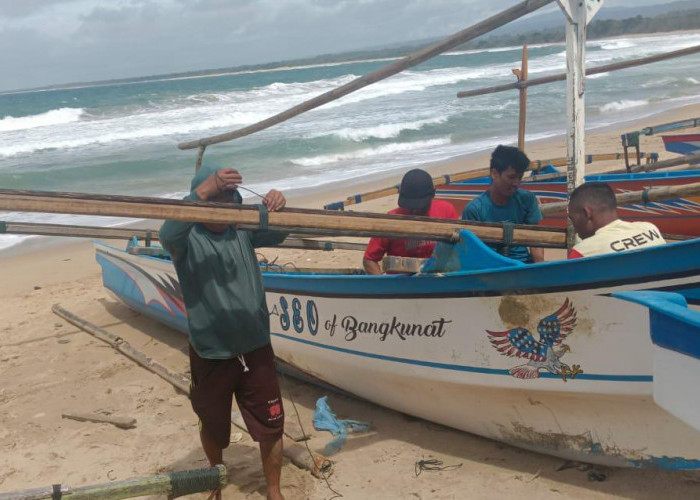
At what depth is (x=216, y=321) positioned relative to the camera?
127 inches

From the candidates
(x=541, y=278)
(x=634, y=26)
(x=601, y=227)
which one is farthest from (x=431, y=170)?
(x=634, y=26)

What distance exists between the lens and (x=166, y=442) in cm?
448

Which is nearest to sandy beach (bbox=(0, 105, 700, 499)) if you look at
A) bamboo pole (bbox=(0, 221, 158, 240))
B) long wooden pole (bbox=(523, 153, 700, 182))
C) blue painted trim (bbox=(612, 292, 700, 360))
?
bamboo pole (bbox=(0, 221, 158, 240))

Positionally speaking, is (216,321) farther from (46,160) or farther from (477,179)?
(46,160)

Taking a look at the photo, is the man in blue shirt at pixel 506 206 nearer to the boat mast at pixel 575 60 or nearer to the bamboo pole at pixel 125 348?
the boat mast at pixel 575 60

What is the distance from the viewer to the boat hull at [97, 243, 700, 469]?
3.13m

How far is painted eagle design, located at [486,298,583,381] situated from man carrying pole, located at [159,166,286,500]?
1.18m

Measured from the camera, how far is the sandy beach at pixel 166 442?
11.9 ft

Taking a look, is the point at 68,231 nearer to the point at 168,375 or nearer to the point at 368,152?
the point at 168,375

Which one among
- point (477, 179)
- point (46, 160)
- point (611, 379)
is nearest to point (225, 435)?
point (611, 379)

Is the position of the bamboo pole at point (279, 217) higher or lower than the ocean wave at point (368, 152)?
higher

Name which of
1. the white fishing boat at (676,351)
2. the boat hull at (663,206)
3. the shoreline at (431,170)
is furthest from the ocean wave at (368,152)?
the white fishing boat at (676,351)

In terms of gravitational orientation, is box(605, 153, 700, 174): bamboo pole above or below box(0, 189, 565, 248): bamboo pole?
below

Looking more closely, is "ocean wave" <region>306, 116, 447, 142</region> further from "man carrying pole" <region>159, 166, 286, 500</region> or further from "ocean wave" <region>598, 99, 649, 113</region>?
"man carrying pole" <region>159, 166, 286, 500</region>
